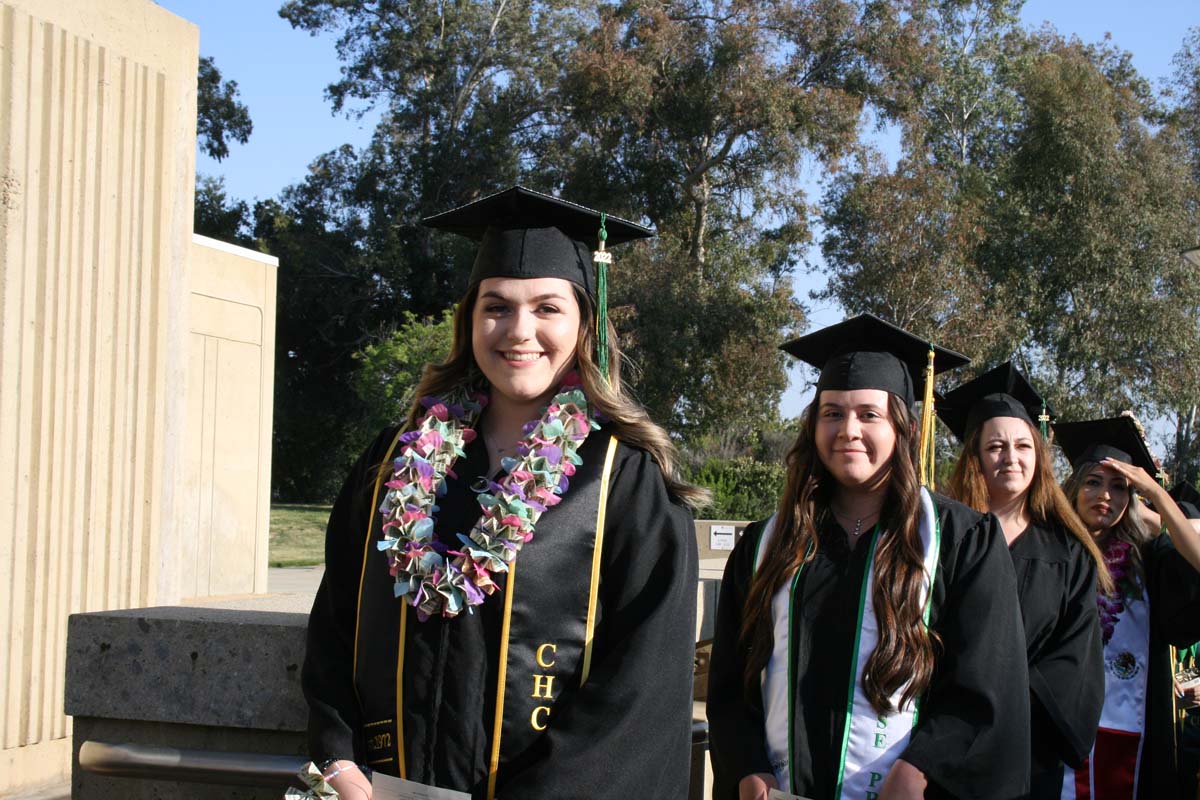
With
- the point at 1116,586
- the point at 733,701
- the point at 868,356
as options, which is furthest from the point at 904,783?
the point at 1116,586

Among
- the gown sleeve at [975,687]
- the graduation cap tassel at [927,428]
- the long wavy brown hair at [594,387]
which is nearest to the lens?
the long wavy brown hair at [594,387]

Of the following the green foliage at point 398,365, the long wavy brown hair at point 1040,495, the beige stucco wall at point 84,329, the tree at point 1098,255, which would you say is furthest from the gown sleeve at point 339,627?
the tree at point 1098,255

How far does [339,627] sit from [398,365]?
70.3 feet

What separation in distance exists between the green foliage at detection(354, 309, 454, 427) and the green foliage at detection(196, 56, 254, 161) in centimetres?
1296

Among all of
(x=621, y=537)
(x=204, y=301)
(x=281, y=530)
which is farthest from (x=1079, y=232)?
(x=621, y=537)

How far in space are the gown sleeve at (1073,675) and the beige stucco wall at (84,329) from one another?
190 inches

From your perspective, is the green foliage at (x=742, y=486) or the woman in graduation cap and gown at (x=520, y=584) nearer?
the woman in graduation cap and gown at (x=520, y=584)

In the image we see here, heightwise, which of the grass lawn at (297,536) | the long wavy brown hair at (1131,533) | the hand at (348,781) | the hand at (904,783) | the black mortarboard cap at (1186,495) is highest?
the black mortarboard cap at (1186,495)

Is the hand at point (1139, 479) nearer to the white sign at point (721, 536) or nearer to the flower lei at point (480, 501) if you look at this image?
the flower lei at point (480, 501)

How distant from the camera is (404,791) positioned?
2354 mm

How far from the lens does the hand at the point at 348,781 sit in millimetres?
2393

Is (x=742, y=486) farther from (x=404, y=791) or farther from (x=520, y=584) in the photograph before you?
(x=404, y=791)

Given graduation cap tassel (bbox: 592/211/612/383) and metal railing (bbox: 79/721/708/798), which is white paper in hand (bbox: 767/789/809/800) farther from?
metal railing (bbox: 79/721/708/798)

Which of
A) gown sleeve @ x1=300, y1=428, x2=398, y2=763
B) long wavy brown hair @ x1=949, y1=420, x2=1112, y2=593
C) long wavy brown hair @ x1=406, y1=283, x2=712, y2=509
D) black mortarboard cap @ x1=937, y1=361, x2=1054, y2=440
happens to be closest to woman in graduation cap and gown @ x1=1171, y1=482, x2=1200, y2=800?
long wavy brown hair @ x1=949, y1=420, x2=1112, y2=593
